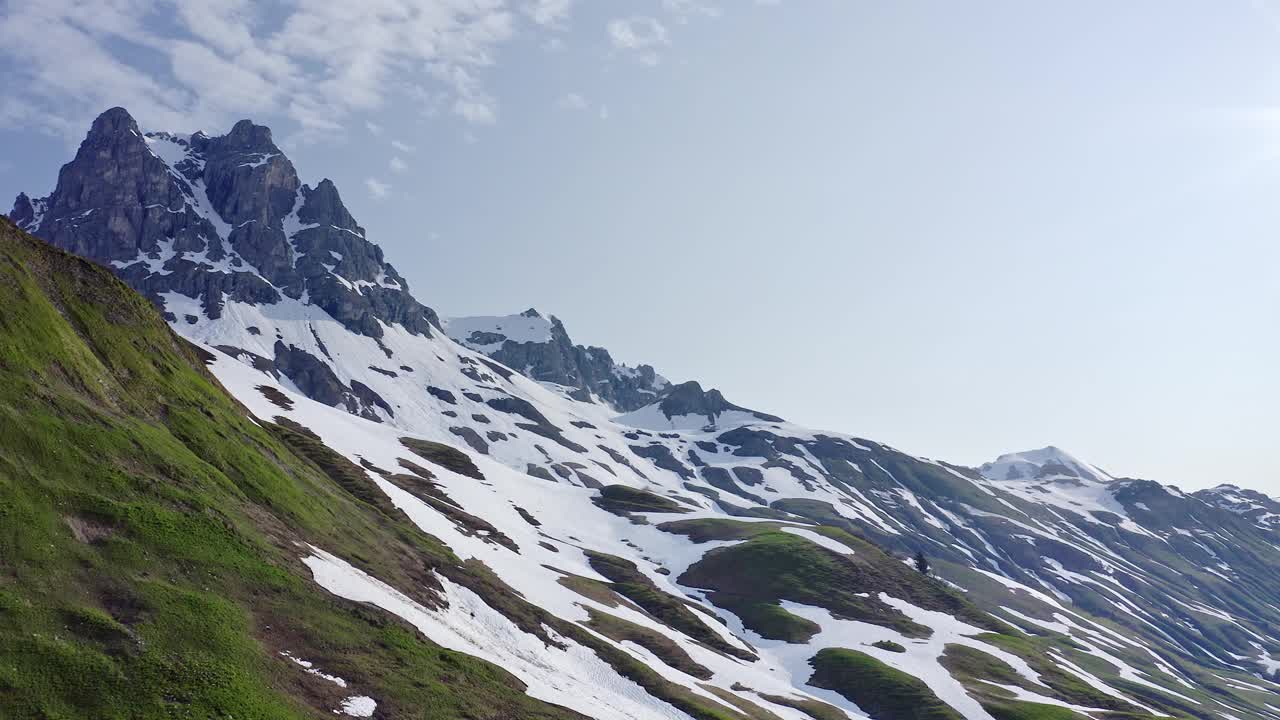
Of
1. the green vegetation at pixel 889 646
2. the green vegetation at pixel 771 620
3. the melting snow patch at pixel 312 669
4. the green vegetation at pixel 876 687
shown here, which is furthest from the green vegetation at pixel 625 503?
the melting snow patch at pixel 312 669

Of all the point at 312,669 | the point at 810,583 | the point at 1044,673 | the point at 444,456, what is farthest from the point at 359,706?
the point at 444,456

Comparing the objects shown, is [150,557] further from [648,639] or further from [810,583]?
[810,583]

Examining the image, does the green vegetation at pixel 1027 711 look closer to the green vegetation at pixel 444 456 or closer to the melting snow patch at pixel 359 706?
the melting snow patch at pixel 359 706

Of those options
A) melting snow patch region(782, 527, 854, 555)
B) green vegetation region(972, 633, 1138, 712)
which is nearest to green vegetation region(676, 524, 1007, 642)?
melting snow patch region(782, 527, 854, 555)

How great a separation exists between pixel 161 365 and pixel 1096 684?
13713cm

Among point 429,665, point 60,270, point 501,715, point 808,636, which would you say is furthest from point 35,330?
point 808,636

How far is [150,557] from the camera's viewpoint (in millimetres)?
44719

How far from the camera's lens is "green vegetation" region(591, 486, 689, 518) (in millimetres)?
184750

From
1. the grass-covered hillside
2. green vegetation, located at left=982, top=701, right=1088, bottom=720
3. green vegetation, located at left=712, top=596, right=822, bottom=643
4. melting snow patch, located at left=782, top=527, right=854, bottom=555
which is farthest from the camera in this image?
melting snow patch, located at left=782, top=527, right=854, bottom=555

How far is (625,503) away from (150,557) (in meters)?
148

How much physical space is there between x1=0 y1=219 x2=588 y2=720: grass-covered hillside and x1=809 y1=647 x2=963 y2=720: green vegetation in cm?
5581

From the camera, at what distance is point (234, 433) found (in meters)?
73.8

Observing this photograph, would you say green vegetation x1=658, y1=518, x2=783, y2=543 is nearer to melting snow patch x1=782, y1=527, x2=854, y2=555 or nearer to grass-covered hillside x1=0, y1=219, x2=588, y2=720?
melting snow patch x1=782, y1=527, x2=854, y2=555

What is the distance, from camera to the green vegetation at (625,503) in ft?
606
